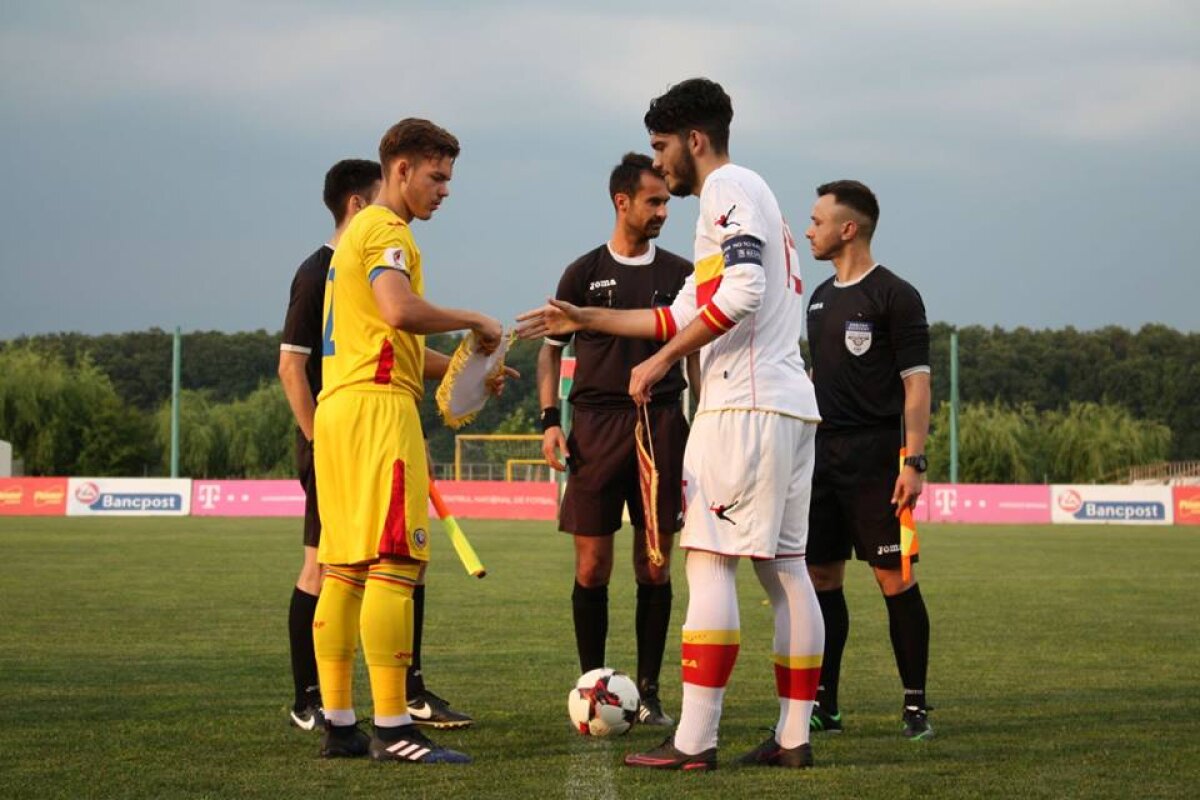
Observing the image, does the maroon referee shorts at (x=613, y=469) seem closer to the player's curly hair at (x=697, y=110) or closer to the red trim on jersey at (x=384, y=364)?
the red trim on jersey at (x=384, y=364)

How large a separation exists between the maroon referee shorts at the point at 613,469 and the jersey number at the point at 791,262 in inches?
59.3

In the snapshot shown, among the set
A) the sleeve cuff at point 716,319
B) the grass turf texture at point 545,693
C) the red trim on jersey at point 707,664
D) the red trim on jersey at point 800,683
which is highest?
the sleeve cuff at point 716,319

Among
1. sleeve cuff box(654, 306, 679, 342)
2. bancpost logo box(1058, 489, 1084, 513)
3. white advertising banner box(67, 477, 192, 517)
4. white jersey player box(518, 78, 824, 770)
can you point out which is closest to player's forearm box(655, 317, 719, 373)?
white jersey player box(518, 78, 824, 770)

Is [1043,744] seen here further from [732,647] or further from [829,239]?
[829,239]

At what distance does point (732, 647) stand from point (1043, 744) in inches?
62.3

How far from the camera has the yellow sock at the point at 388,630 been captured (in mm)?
5559

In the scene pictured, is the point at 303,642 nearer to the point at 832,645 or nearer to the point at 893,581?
the point at 832,645

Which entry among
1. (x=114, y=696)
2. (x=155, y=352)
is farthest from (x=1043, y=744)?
(x=155, y=352)

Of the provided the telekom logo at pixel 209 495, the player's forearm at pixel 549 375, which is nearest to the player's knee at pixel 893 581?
the player's forearm at pixel 549 375

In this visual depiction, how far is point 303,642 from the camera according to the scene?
22.1 feet

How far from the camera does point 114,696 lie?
293 inches

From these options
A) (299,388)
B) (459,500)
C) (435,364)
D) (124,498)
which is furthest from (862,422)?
(124,498)

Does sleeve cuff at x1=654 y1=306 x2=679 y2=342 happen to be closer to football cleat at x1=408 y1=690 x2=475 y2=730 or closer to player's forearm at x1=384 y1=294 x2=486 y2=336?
player's forearm at x1=384 y1=294 x2=486 y2=336

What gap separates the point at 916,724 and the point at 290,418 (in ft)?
232
